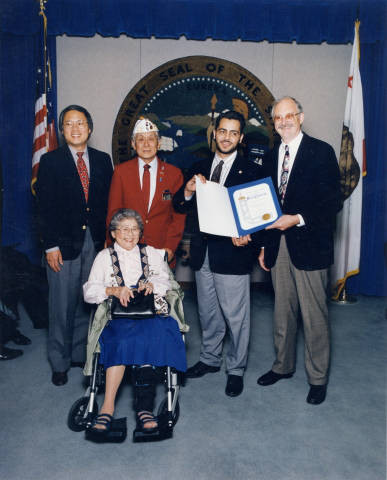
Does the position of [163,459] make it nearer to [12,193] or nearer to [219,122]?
[219,122]

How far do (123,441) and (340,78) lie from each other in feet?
14.6

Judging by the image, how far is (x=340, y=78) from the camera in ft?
16.8

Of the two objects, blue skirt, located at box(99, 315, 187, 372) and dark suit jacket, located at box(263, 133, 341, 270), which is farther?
dark suit jacket, located at box(263, 133, 341, 270)

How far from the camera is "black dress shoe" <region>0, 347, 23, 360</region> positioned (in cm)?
346

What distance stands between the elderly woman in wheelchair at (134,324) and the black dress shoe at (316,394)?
2.93 ft

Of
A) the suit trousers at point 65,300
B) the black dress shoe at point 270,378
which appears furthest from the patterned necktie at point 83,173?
the black dress shoe at point 270,378

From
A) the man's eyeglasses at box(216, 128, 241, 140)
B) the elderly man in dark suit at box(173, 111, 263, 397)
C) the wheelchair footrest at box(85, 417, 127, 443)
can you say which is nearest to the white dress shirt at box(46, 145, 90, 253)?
the elderly man in dark suit at box(173, 111, 263, 397)

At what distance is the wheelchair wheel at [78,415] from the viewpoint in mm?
2521

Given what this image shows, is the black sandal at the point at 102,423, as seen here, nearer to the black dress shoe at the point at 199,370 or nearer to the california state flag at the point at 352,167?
the black dress shoe at the point at 199,370

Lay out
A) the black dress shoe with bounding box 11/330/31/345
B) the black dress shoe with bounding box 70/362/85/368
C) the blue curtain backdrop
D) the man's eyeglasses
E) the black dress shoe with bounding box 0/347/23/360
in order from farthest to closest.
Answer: the blue curtain backdrop, the black dress shoe with bounding box 11/330/31/345, the black dress shoe with bounding box 0/347/23/360, the black dress shoe with bounding box 70/362/85/368, the man's eyeglasses

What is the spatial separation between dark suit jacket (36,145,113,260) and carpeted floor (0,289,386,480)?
0.97 metres

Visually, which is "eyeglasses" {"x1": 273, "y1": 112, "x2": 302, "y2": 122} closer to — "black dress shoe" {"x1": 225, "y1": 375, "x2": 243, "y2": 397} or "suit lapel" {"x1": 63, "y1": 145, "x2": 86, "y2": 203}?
"suit lapel" {"x1": 63, "y1": 145, "x2": 86, "y2": 203}

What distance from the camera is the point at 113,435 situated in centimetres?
236

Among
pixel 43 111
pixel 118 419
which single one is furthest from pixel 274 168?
pixel 43 111
